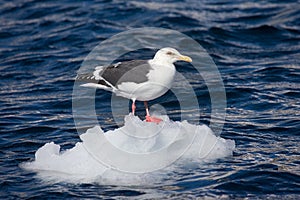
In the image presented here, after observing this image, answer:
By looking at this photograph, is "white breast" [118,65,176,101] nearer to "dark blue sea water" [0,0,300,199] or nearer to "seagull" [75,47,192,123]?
"seagull" [75,47,192,123]

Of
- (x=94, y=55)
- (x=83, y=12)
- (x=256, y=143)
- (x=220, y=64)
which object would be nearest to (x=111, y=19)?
(x=83, y=12)

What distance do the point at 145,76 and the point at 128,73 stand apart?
242 millimetres

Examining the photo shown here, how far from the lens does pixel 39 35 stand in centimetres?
1347

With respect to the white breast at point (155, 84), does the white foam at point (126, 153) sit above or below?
below

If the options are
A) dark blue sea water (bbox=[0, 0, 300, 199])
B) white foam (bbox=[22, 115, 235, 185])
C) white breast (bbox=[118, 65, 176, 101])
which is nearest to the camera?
dark blue sea water (bbox=[0, 0, 300, 199])

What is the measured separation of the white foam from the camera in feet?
21.7

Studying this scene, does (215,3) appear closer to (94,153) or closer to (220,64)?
(220,64)

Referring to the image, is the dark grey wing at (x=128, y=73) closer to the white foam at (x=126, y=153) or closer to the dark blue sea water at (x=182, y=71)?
the white foam at (x=126, y=153)

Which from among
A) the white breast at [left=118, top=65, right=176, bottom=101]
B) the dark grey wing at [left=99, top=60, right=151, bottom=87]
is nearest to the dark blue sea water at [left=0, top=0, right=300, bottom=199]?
the dark grey wing at [left=99, top=60, right=151, bottom=87]

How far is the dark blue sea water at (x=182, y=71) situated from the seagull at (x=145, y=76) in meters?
0.95

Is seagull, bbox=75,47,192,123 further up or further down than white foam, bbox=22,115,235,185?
further up

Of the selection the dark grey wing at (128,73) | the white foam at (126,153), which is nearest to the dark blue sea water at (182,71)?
the white foam at (126,153)

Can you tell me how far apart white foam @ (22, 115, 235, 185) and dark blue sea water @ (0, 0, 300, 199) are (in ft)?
0.56

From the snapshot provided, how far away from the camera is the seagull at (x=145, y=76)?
7.52 m
